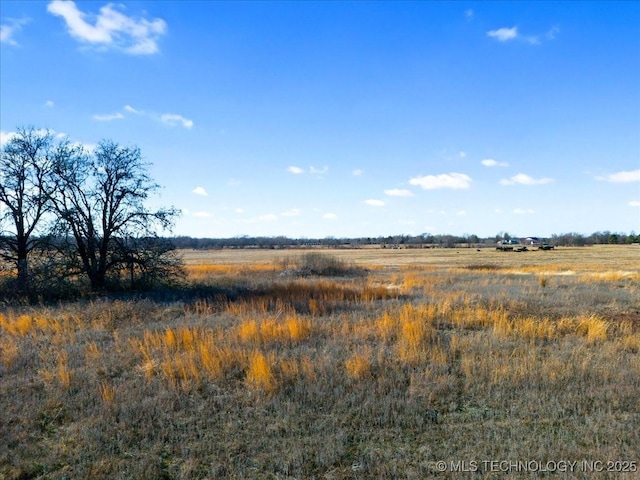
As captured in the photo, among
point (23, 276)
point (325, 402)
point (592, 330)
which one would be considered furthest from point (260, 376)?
point (23, 276)

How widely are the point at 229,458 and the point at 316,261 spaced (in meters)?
32.7

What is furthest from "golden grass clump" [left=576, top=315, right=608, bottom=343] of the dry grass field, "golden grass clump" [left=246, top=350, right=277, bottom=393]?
"golden grass clump" [left=246, top=350, right=277, bottom=393]

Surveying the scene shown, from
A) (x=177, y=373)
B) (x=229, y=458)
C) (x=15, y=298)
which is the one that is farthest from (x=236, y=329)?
(x=15, y=298)

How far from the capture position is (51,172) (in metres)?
19.1

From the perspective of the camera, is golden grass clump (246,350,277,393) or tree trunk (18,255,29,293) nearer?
golden grass clump (246,350,277,393)

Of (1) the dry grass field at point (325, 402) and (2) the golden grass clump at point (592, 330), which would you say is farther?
(2) the golden grass clump at point (592, 330)

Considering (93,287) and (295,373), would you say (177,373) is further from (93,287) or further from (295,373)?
(93,287)

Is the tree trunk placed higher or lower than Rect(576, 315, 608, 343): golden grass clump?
higher

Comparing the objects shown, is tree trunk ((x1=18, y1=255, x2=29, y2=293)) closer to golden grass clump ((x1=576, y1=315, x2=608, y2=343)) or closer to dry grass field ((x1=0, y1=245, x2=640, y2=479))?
dry grass field ((x1=0, y1=245, x2=640, y2=479))

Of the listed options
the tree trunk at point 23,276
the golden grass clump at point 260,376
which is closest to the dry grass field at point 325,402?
the golden grass clump at point 260,376

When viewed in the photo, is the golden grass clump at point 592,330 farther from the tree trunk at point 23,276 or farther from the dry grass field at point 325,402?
the tree trunk at point 23,276

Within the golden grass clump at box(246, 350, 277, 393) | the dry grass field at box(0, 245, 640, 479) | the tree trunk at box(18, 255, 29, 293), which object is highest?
the tree trunk at box(18, 255, 29, 293)

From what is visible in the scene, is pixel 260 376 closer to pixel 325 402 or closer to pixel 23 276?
pixel 325 402

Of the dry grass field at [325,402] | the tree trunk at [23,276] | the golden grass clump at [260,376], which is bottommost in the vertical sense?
the dry grass field at [325,402]
